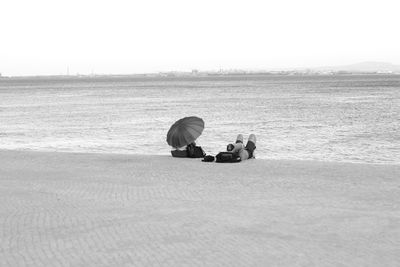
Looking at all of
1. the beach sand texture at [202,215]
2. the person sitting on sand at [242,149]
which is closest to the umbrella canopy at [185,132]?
the person sitting on sand at [242,149]

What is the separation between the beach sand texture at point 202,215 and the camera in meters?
7.59

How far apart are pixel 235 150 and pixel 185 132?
5.19 feet

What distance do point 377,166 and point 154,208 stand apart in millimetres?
6724

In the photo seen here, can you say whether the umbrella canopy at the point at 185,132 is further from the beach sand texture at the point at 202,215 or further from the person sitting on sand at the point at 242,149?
the beach sand texture at the point at 202,215

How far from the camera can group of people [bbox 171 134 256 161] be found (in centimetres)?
1630

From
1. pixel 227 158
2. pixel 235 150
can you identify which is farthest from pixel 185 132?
pixel 227 158

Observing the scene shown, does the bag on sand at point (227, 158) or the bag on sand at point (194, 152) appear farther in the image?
the bag on sand at point (194, 152)

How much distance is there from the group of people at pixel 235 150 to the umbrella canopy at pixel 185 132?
18cm

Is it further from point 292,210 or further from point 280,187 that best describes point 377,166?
point 292,210

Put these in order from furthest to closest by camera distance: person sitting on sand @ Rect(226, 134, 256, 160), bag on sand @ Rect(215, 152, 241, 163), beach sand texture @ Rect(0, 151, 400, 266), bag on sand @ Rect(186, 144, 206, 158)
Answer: bag on sand @ Rect(186, 144, 206, 158) → person sitting on sand @ Rect(226, 134, 256, 160) → bag on sand @ Rect(215, 152, 241, 163) → beach sand texture @ Rect(0, 151, 400, 266)

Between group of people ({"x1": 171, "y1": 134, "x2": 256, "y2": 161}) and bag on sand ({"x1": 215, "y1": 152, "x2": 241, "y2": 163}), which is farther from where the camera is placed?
group of people ({"x1": 171, "y1": 134, "x2": 256, "y2": 161})

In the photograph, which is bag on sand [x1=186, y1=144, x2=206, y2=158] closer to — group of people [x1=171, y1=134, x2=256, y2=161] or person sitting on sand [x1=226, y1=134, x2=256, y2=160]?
group of people [x1=171, y1=134, x2=256, y2=161]

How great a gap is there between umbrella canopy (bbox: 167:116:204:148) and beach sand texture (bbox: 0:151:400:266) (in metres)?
1.77

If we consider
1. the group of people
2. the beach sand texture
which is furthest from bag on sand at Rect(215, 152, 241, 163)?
the beach sand texture
